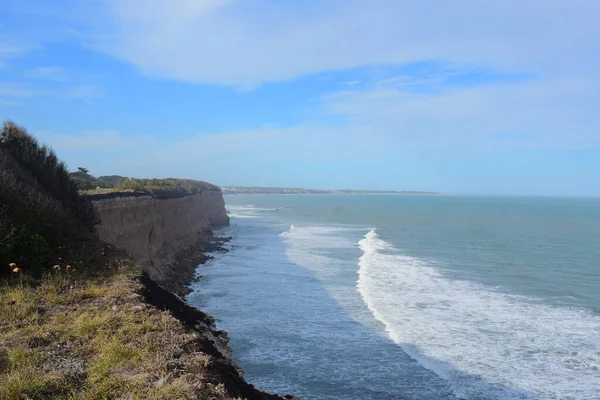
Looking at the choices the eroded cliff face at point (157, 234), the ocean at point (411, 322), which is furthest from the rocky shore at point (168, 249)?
the ocean at point (411, 322)

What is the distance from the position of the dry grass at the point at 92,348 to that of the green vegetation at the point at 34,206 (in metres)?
1.30

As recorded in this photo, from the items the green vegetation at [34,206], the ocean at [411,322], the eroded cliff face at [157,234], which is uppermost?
the green vegetation at [34,206]

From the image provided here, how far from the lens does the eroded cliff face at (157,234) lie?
935 inches

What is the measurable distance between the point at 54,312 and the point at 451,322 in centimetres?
1387

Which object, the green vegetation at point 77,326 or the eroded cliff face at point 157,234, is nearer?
the green vegetation at point 77,326

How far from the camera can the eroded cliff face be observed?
78.0 ft

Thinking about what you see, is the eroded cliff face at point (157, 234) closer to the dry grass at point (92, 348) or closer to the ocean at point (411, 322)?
the ocean at point (411, 322)

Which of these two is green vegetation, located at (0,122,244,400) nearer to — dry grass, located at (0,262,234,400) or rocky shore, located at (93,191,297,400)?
dry grass, located at (0,262,234,400)

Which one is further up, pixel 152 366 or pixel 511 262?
pixel 152 366

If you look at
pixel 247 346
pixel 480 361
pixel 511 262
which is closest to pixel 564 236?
pixel 511 262

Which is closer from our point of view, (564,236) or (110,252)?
(110,252)

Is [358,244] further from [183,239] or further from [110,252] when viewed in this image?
[110,252]

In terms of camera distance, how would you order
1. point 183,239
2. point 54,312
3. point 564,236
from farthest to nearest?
point 564,236, point 183,239, point 54,312

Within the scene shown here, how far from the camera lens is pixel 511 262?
31109mm
